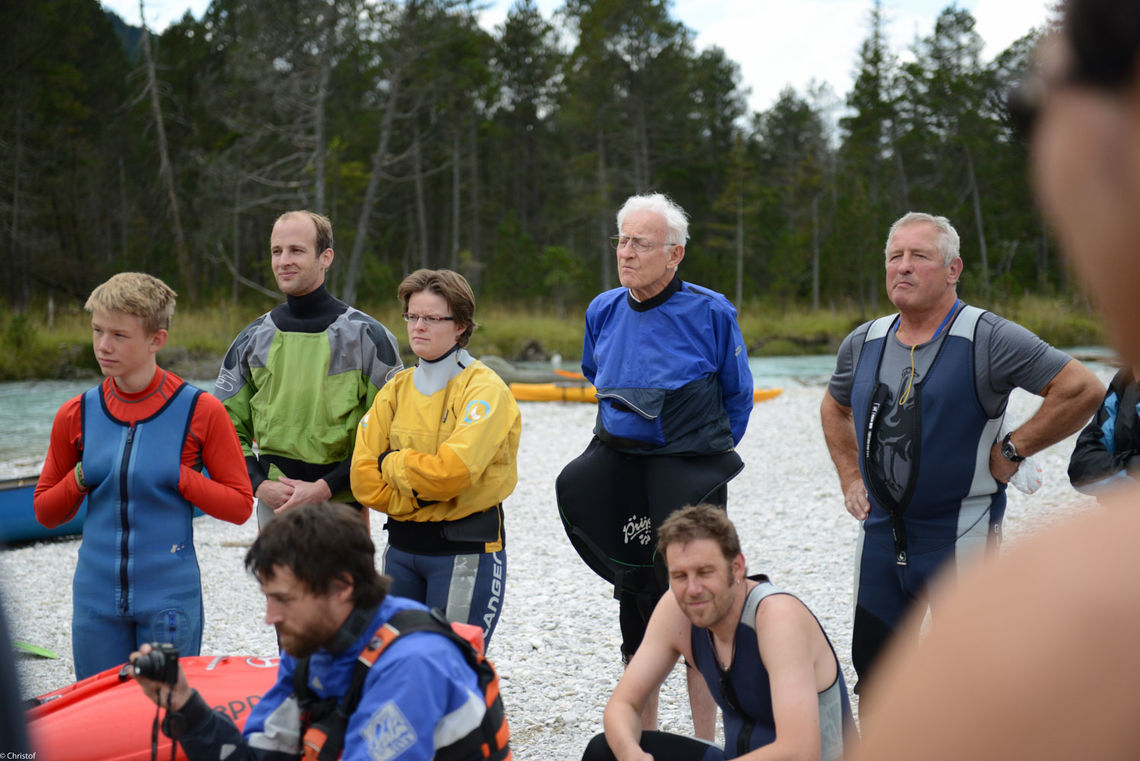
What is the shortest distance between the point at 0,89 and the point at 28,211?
14.5 ft

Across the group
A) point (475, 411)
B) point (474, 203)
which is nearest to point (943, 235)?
point (475, 411)

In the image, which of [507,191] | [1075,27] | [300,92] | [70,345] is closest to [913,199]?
[507,191]

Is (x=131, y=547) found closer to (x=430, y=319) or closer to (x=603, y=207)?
(x=430, y=319)

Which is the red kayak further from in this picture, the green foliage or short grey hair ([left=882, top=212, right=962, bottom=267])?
the green foliage

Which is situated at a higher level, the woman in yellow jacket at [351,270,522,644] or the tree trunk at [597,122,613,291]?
the tree trunk at [597,122,613,291]

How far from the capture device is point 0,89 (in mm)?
36156

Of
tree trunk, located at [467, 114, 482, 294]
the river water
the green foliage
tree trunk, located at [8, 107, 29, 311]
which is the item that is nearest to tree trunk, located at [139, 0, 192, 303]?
the green foliage

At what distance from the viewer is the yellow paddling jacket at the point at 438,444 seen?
3928 mm

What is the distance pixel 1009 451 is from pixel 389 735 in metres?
2.64

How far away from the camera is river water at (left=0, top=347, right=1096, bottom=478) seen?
47.5 feet

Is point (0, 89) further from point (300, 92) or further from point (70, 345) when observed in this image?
point (70, 345)

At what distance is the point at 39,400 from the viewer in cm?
2100

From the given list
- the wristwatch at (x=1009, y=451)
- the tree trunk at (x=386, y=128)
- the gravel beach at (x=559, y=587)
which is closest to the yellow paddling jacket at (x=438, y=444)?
the gravel beach at (x=559, y=587)

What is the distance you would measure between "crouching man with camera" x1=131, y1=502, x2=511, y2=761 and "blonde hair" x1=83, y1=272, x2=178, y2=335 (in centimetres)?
154
